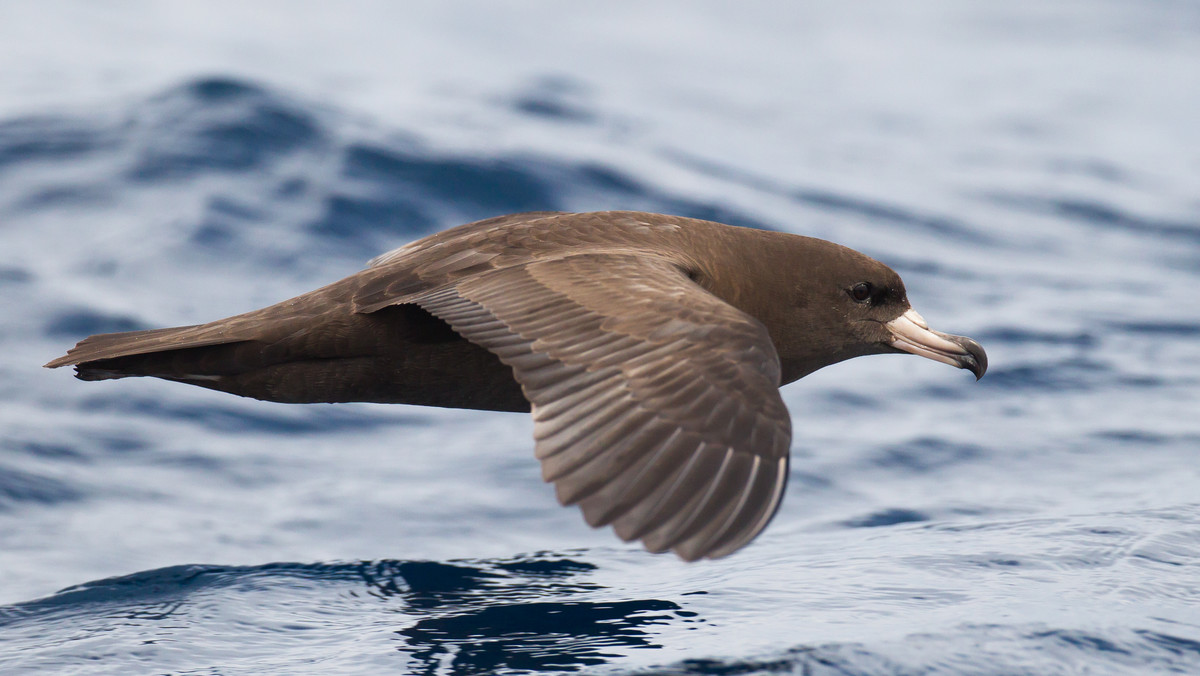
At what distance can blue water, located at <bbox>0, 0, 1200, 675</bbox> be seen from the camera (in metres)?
5.32

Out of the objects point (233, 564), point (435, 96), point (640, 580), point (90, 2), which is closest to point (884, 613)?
point (640, 580)

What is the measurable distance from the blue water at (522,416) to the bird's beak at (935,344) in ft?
3.14

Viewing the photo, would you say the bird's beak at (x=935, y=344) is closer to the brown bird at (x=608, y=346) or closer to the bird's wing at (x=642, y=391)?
the brown bird at (x=608, y=346)

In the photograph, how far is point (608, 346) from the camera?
14.1ft

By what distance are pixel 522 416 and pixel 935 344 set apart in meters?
3.55

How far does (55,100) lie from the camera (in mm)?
12367

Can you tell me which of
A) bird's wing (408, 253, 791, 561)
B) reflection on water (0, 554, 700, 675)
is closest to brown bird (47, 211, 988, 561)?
bird's wing (408, 253, 791, 561)

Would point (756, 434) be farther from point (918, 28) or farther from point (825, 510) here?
point (918, 28)

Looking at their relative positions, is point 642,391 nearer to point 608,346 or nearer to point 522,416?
point 608,346

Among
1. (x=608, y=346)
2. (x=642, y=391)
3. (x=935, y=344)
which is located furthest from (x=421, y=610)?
(x=935, y=344)

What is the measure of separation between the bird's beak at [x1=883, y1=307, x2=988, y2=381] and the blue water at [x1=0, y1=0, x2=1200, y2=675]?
0.96m

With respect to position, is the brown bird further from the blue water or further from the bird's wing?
the blue water

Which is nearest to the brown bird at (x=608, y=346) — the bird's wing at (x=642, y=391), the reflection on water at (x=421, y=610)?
the bird's wing at (x=642, y=391)

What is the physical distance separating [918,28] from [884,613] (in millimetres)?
16884
